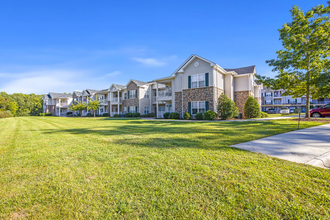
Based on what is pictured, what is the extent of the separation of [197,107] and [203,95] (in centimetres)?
163

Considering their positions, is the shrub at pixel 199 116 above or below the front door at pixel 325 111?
below

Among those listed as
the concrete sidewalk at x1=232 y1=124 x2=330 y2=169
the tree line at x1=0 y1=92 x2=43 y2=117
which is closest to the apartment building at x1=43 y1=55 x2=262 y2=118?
the concrete sidewalk at x1=232 y1=124 x2=330 y2=169

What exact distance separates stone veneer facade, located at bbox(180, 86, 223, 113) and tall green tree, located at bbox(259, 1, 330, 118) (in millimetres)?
4802

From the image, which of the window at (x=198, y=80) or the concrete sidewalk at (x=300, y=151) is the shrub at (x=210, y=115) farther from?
the concrete sidewalk at (x=300, y=151)

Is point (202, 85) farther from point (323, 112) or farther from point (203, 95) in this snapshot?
point (323, 112)

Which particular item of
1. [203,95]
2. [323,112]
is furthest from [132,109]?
[323,112]

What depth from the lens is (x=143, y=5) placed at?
460 inches

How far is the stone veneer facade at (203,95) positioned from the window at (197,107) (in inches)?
19.7

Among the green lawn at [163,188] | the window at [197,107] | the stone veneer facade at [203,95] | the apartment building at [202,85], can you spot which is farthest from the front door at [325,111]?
the green lawn at [163,188]

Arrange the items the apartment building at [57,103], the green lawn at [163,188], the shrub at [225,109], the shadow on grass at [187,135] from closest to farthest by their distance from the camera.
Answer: the green lawn at [163,188]
the shadow on grass at [187,135]
the shrub at [225,109]
the apartment building at [57,103]

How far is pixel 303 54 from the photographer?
44.0ft

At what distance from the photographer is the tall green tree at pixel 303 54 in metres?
12.3

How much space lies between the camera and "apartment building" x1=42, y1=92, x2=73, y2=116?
48.0m

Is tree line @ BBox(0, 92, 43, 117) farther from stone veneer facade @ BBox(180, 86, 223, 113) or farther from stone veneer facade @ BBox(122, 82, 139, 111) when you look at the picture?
stone veneer facade @ BBox(180, 86, 223, 113)
